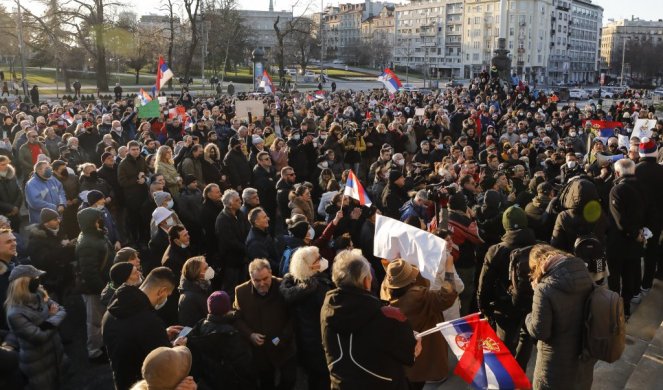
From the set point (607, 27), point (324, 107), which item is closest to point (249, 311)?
point (324, 107)

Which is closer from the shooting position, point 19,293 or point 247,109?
point 19,293

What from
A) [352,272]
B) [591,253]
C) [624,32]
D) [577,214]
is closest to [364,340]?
[352,272]

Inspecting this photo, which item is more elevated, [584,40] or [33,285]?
[584,40]

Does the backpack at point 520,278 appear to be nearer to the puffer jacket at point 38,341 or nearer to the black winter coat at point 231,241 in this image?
the black winter coat at point 231,241

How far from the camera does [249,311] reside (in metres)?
4.67

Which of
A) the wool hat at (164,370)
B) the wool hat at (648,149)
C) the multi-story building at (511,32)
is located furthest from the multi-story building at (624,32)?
the wool hat at (164,370)

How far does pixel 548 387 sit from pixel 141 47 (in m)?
55.2

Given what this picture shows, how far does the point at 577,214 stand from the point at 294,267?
3.50 metres

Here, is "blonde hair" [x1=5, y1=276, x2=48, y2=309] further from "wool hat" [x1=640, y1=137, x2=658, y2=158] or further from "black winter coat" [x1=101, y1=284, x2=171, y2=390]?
"wool hat" [x1=640, y1=137, x2=658, y2=158]

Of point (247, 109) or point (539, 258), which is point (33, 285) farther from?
point (247, 109)

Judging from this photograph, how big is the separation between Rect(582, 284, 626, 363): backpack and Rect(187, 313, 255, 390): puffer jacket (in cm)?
239

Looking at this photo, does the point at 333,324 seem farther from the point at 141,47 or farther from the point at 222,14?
the point at 222,14

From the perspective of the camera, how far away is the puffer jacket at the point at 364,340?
3.59 meters

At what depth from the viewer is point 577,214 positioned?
21.1ft
